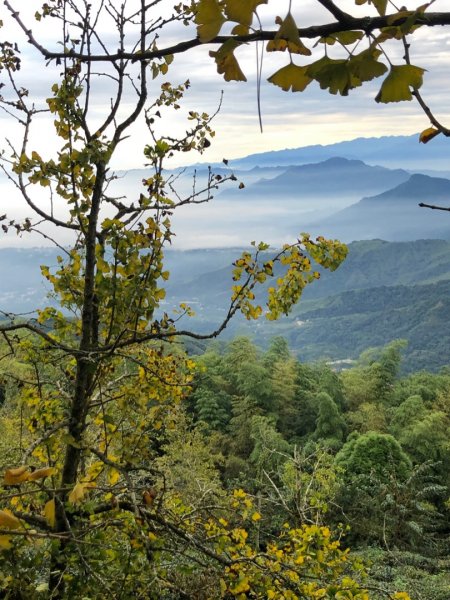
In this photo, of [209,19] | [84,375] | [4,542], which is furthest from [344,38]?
[84,375]

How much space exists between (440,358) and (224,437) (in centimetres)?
11014

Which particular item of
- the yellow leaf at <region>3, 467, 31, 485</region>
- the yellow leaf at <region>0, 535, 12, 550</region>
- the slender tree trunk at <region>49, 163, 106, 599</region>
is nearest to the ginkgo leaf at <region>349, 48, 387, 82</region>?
the yellow leaf at <region>3, 467, 31, 485</region>

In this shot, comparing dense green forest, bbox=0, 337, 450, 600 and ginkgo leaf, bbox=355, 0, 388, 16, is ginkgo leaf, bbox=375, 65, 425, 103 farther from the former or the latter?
dense green forest, bbox=0, 337, 450, 600

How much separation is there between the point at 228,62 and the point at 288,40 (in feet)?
0.35

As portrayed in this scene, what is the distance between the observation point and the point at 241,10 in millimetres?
655

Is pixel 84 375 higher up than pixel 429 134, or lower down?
lower down

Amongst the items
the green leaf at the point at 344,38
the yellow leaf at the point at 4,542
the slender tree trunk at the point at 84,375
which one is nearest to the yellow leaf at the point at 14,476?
the yellow leaf at the point at 4,542

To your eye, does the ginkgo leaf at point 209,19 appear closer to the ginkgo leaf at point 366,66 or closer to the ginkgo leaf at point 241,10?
the ginkgo leaf at point 241,10

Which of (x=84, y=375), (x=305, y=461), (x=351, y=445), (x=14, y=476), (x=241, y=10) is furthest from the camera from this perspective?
(x=351, y=445)

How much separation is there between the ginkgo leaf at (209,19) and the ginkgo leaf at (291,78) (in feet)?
0.31

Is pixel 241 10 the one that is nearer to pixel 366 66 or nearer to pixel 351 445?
pixel 366 66

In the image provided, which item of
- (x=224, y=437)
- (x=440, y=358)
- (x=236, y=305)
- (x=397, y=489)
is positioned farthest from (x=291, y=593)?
(x=440, y=358)

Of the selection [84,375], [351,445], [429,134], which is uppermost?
[429,134]

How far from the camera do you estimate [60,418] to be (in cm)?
336
